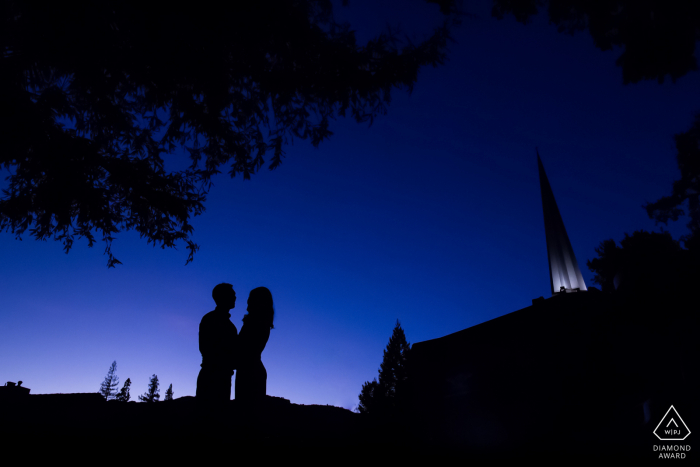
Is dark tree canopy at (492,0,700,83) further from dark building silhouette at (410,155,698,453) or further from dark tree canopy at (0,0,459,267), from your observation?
dark building silhouette at (410,155,698,453)

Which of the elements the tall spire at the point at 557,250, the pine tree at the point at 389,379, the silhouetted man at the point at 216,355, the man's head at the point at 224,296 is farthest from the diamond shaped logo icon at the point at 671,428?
the pine tree at the point at 389,379

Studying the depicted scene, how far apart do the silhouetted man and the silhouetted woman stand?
0.11m

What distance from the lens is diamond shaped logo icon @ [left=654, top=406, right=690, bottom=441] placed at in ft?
20.2

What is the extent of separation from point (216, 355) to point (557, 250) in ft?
73.1

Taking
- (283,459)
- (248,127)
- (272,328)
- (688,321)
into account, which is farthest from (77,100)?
(688,321)

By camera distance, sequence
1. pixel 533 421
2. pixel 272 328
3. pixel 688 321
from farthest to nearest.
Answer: pixel 533 421, pixel 688 321, pixel 272 328

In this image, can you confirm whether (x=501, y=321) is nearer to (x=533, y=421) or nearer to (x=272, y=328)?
(x=533, y=421)

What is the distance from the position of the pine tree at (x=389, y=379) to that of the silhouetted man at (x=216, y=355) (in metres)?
46.7

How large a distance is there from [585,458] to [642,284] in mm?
10332

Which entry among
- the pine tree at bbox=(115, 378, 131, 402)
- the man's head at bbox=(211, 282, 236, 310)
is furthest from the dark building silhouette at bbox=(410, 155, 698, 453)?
the pine tree at bbox=(115, 378, 131, 402)

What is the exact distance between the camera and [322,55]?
7.95 meters

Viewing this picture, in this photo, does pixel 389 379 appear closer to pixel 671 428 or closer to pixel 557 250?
pixel 557 250

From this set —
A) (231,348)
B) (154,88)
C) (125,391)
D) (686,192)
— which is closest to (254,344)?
(231,348)

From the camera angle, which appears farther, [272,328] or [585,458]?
[272,328]
